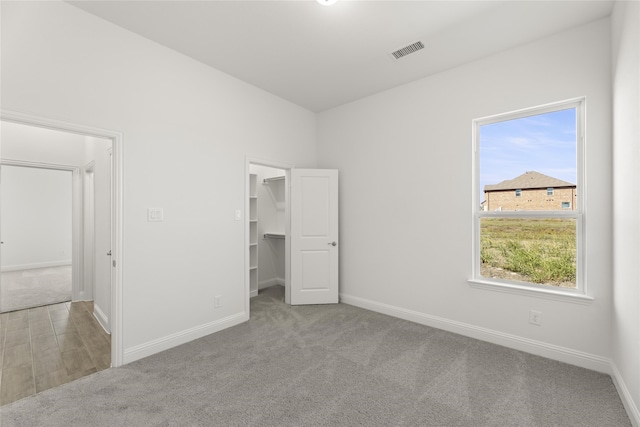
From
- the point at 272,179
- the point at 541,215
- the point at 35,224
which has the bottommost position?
the point at 35,224

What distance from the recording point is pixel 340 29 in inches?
98.7

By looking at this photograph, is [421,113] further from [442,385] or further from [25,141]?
[25,141]

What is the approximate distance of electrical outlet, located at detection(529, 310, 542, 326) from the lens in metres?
2.62

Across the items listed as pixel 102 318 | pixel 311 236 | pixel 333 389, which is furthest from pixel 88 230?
pixel 333 389

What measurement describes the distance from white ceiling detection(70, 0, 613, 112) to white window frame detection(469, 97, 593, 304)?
66 centimetres

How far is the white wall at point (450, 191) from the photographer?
2.38 m

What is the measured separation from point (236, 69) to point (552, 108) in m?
3.26

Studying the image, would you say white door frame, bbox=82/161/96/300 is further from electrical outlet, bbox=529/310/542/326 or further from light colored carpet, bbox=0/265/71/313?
electrical outlet, bbox=529/310/542/326

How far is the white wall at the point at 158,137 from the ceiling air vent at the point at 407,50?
5.82 ft

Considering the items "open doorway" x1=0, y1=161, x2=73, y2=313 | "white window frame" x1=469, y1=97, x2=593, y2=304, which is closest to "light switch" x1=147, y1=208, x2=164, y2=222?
"white window frame" x1=469, y1=97, x2=593, y2=304

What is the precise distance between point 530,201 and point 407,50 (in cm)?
193

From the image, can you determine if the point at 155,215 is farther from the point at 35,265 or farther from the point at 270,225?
the point at 35,265

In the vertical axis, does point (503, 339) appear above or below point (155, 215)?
below

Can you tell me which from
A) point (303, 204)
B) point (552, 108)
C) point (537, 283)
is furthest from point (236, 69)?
point (537, 283)
